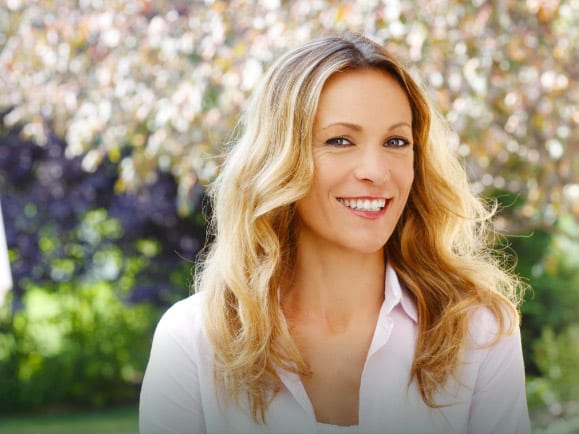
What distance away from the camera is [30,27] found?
14.8 ft

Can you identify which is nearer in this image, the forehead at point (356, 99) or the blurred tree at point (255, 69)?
the forehead at point (356, 99)

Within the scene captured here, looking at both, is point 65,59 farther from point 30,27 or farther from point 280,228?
point 280,228

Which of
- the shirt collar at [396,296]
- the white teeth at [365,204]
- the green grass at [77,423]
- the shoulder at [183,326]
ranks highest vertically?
the white teeth at [365,204]

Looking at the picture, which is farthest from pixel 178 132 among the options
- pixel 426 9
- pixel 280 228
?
pixel 280 228

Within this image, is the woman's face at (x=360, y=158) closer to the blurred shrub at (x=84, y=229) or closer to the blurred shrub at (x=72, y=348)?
the blurred shrub at (x=84, y=229)

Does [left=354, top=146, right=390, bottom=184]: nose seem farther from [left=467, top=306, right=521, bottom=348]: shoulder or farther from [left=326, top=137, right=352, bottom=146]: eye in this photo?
[left=467, top=306, right=521, bottom=348]: shoulder

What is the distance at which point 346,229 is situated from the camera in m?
2.00

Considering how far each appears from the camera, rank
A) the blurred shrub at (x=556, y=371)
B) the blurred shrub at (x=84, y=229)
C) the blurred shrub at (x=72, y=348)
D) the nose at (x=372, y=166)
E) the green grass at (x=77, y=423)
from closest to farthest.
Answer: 1. the nose at (x=372, y=166)
2. the blurred shrub at (x=556, y=371)
3. the green grass at (x=77, y=423)
4. the blurred shrub at (x=72, y=348)
5. the blurred shrub at (x=84, y=229)

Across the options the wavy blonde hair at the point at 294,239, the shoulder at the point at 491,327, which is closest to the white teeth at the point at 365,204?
the wavy blonde hair at the point at 294,239

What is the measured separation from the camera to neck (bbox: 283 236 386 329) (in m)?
2.13

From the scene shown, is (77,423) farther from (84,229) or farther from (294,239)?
(294,239)

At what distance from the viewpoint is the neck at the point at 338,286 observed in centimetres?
213

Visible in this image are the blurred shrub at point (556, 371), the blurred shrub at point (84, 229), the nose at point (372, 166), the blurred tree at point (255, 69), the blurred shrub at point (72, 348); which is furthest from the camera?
the blurred shrub at point (84, 229)

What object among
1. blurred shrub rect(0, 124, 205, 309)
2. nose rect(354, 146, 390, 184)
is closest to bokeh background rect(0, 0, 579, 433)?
blurred shrub rect(0, 124, 205, 309)
